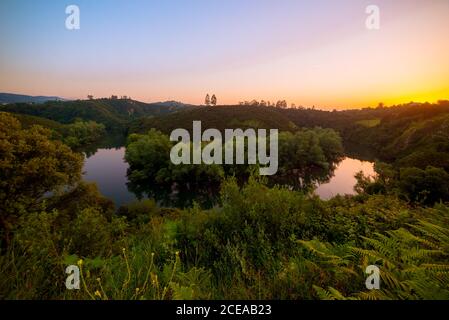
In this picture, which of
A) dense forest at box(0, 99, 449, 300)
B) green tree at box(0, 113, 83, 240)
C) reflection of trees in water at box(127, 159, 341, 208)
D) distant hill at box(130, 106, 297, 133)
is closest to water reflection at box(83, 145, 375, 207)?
reflection of trees in water at box(127, 159, 341, 208)

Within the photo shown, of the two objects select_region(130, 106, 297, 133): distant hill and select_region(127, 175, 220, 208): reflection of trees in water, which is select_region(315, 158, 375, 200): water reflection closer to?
select_region(127, 175, 220, 208): reflection of trees in water

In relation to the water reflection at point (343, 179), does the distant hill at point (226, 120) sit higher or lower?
higher

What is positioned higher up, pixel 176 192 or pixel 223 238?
pixel 223 238

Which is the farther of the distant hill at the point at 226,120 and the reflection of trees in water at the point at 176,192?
the distant hill at the point at 226,120

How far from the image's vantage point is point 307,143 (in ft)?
178

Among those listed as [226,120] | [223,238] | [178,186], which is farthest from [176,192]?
[226,120]

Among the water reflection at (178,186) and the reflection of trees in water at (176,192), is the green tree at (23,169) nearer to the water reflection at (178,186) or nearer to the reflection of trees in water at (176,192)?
the water reflection at (178,186)

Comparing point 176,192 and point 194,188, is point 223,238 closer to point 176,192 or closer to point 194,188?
point 176,192

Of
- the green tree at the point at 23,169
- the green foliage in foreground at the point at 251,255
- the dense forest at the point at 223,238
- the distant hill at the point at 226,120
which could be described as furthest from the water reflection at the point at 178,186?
the distant hill at the point at 226,120

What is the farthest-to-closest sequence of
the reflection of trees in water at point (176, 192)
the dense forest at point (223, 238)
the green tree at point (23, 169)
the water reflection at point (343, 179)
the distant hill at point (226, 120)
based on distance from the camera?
the distant hill at point (226, 120), the water reflection at point (343, 179), the reflection of trees in water at point (176, 192), the green tree at point (23, 169), the dense forest at point (223, 238)

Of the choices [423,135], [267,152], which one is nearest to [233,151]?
[267,152]

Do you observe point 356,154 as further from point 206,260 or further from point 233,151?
point 206,260

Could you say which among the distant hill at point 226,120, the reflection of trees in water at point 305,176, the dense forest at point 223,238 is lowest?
the reflection of trees in water at point 305,176
